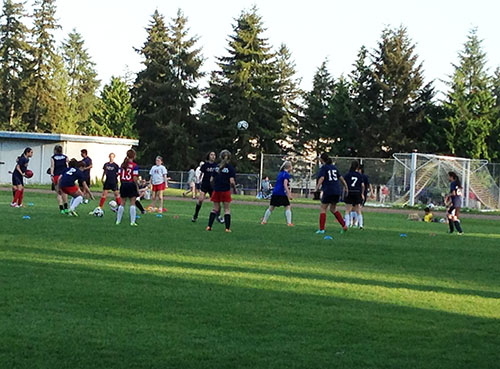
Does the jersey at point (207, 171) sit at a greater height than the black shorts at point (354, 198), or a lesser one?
greater

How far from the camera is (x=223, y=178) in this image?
18.3 meters

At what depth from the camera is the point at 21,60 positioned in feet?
252

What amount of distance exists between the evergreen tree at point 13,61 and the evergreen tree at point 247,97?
19057 mm

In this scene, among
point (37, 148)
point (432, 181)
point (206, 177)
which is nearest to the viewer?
point (206, 177)

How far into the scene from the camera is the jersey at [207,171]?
70.4 feet

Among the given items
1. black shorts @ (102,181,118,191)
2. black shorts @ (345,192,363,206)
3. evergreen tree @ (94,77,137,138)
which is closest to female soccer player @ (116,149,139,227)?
black shorts @ (345,192,363,206)

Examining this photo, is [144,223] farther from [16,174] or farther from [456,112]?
[456,112]

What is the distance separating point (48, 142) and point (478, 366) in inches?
1819

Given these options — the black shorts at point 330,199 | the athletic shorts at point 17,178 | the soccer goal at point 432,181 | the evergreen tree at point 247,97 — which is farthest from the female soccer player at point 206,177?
the evergreen tree at point 247,97

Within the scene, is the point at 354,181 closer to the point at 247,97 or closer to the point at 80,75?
the point at 247,97

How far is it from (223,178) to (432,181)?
2520 cm

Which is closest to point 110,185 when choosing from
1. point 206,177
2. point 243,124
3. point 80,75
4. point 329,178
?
point 206,177

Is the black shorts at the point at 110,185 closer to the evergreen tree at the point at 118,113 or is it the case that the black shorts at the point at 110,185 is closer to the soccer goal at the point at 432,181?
the soccer goal at the point at 432,181

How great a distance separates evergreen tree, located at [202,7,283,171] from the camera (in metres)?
70.4
